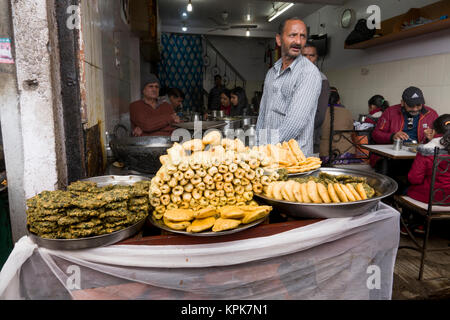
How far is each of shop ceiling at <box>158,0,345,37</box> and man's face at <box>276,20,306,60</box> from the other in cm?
535

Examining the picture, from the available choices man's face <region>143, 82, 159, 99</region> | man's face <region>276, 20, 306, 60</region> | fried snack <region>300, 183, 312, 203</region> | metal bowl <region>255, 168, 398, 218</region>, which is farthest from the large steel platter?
man's face <region>143, 82, 159, 99</region>

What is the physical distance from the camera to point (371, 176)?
5.37 feet

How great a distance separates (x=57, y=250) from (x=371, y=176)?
1.56 meters

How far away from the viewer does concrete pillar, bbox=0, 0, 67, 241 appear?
1.58m

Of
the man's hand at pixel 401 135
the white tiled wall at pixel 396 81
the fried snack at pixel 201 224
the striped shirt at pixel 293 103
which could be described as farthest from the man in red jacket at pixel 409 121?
the fried snack at pixel 201 224

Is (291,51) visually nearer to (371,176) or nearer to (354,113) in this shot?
(371,176)

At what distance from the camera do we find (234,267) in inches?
48.1

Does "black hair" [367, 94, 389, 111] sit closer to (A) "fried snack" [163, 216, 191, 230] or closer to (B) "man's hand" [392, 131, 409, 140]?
(B) "man's hand" [392, 131, 409, 140]

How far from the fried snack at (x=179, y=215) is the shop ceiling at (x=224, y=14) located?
22.9 ft

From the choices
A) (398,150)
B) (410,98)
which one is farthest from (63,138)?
(410,98)

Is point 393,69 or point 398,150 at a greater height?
point 393,69

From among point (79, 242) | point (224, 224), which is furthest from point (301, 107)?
point (79, 242)

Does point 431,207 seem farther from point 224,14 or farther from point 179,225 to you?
point 224,14

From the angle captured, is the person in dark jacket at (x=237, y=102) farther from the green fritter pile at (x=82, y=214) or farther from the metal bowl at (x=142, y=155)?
the green fritter pile at (x=82, y=214)
